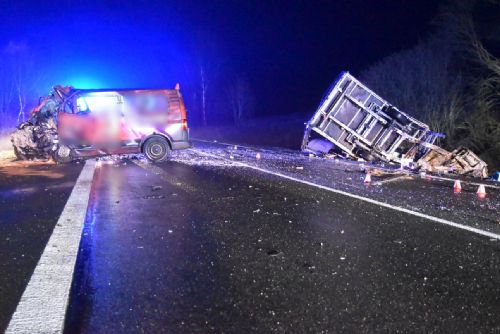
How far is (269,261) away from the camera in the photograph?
13.1ft

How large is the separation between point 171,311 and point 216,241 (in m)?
1.65

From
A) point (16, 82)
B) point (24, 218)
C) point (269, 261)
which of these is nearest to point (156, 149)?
point (24, 218)

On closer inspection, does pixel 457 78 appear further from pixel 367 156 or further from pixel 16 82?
pixel 16 82

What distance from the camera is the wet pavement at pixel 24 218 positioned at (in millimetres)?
3467

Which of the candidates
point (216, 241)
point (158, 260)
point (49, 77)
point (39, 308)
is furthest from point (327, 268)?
point (49, 77)

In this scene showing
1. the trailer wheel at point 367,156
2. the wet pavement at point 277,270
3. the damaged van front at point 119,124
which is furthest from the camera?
the trailer wheel at point 367,156

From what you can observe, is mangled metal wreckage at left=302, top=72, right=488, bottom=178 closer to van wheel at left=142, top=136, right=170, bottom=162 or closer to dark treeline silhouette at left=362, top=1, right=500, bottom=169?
dark treeline silhouette at left=362, top=1, right=500, bottom=169

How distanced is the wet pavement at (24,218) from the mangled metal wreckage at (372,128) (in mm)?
7850

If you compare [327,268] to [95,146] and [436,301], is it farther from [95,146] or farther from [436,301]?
[95,146]

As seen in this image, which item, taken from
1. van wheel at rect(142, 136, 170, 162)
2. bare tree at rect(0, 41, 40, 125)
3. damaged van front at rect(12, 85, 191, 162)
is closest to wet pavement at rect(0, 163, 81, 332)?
damaged van front at rect(12, 85, 191, 162)

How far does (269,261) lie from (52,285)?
6.56 feet

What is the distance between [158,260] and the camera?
4.01m

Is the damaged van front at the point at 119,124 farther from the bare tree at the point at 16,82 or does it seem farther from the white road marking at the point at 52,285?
the bare tree at the point at 16,82

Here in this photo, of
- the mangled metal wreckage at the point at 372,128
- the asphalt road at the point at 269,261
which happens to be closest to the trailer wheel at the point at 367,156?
the mangled metal wreckage at the point at 372,128
